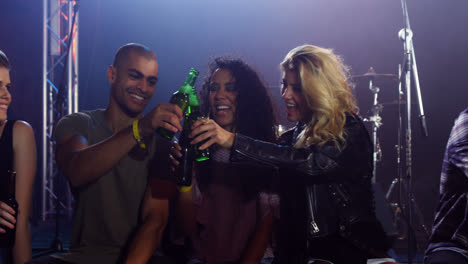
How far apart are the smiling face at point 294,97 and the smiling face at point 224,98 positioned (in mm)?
371

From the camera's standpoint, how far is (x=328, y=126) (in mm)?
1818

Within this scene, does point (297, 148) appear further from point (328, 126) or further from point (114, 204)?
point (114, 204)

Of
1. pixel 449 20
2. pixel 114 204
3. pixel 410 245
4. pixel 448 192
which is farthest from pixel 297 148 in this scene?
pixel 449 20

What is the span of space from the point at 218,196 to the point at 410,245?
1.93 meters

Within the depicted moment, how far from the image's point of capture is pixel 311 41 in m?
7.30

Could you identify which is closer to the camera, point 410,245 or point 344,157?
point 344,157

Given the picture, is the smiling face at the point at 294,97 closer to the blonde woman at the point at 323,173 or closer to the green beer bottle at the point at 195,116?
the blonde woman at the point at 323,173

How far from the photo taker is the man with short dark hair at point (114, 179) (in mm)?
1774

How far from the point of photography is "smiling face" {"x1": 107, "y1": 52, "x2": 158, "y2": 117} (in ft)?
7.26

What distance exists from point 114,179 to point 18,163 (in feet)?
1.45

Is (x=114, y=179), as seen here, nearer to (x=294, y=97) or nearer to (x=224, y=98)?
(x=224, y=98)

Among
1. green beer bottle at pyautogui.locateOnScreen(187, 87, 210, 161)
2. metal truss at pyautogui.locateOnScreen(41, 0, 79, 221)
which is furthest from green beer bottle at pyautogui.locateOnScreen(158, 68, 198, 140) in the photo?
metal truss at pyautogui.locateOnScreen(41, 0, 79, 221)

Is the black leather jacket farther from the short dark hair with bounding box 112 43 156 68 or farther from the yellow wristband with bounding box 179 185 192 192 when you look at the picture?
the short dark hair with bounding box 112 43 156 68

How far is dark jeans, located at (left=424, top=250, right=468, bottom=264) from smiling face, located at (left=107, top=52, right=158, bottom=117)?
1.61 metres
